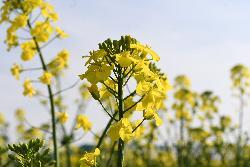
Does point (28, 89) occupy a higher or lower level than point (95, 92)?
higher

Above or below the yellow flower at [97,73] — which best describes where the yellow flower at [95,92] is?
below

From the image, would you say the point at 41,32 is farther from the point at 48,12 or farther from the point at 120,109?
the point at 120,109

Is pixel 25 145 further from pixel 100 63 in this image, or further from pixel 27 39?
pixel 27 39

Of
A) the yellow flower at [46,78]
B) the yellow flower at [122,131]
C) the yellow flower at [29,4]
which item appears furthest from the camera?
the yellow flower at [29,4]

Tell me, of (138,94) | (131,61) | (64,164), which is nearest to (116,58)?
(131,61)

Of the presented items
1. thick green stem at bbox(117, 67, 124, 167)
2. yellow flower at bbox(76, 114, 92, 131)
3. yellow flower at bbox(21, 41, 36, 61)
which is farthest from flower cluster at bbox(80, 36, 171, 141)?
yellow flower at bbox(21, 41, 36, 61)

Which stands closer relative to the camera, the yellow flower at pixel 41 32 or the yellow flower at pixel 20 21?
the yellow flower at pixel 20 21

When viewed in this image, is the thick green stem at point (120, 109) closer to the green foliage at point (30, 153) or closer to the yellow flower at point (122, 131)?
the yellow flower at point (122, 131)

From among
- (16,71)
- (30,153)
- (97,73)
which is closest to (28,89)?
(16,71)

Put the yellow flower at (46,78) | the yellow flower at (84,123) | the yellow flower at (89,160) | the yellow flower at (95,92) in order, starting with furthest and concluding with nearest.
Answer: the yellow flower at (46,78) < the yellow flower at (84,123) < the yellow flower at (95,92) < the yellow flower at (89,160)

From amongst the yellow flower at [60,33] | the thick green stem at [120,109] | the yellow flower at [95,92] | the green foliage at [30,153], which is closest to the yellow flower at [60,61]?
the yellow flower at [60,33]

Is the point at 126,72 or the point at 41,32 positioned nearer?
the point at 126,72

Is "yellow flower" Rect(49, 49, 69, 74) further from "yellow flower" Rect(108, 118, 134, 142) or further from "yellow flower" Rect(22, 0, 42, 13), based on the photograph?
"yellow flower" Rect(108, 118, 134, 142)

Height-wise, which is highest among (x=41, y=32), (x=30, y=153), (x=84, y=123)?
(x=41, y=32)
